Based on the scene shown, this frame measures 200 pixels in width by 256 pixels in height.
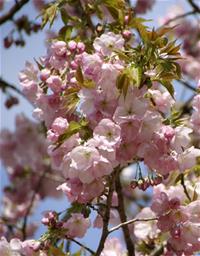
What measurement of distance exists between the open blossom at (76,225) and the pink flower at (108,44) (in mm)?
783

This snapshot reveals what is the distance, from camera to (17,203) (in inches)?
316

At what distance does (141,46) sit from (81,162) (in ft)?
1.76

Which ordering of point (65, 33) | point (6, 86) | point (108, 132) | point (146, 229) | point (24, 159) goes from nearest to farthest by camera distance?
point (108, 132) < point (65, 33) < point (146, 229) < point (6, 86) < point (24, 159)

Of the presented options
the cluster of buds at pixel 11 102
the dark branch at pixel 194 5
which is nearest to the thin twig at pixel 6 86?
the cluster of buds at pixel 11 102

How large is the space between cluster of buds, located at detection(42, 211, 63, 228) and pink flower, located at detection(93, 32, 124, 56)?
73 centimetres

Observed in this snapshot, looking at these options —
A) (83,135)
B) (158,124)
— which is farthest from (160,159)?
(83,135)

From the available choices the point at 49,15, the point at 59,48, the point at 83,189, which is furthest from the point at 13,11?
the point at 83,189

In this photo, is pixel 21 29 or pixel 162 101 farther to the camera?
pixel 21 29

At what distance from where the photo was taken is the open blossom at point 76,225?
298cm

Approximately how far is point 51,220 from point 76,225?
245mm

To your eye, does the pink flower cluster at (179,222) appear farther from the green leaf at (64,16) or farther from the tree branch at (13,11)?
the tree branch at (13,11)

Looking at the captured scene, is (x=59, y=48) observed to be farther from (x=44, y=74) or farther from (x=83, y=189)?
(x=83, y=189)

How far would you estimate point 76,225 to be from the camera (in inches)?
118

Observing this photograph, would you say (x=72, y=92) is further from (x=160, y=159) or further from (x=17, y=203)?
(x=17, y=203)
